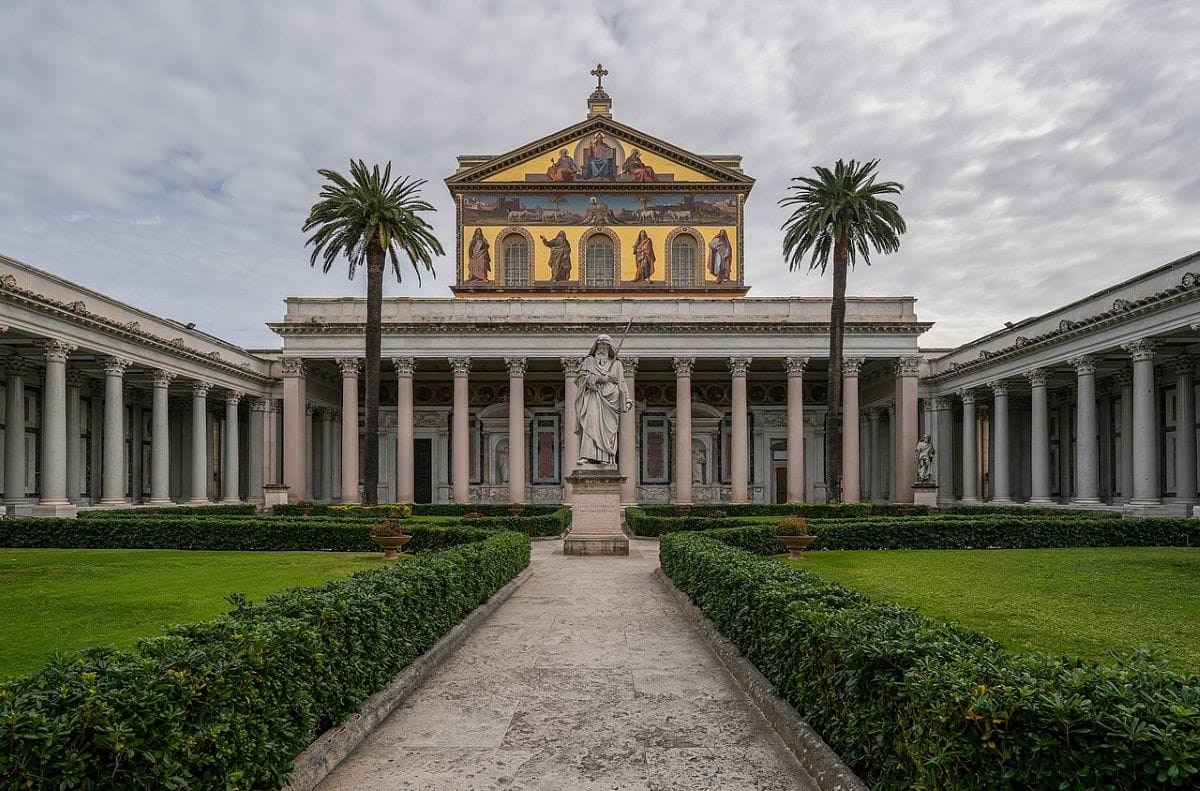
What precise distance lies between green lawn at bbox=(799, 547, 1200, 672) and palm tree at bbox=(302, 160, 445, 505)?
19.0m

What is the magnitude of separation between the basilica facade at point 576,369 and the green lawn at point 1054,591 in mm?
12534

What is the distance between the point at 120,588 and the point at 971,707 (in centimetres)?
1278

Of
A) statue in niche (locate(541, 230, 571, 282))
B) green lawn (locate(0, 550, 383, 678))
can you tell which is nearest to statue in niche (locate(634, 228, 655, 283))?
statue in niche (locate(541, 230, 571, 282))

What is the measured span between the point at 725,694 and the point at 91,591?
10.0 meters

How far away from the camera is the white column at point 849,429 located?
37344mm

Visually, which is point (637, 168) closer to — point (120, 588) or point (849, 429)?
point (849, 429)

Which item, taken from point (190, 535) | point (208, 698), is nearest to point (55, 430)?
point (190, 535)

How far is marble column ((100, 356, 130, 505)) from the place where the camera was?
3105cm

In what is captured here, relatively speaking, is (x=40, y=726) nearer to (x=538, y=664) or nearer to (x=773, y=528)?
A: (x=538, y=664)

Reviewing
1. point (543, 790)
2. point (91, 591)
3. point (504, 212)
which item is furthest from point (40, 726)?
point (504, 212)

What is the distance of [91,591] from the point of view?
1214 centimetres

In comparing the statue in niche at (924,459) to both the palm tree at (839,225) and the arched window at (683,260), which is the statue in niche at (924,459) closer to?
the palm tree at (839,225)

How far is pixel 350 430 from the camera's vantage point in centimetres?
3853

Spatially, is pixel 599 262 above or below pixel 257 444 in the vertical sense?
above
